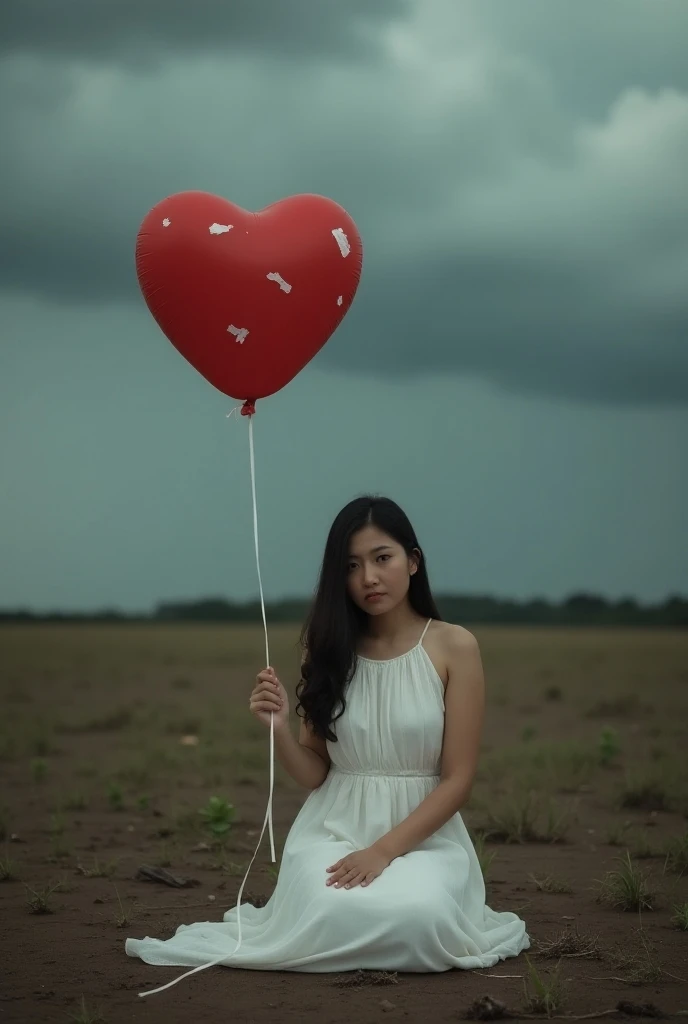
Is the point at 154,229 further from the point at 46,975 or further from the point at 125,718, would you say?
the point at 125,718

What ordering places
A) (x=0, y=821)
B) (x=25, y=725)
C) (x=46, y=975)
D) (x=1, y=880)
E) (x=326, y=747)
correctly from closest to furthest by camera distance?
(x=46, y=975), (x=326, y=747), (x=1, y=880), (x=0, y=821), (x=25, y=725)

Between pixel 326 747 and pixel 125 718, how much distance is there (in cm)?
1381

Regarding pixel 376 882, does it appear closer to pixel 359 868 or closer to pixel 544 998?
pixel 359 868

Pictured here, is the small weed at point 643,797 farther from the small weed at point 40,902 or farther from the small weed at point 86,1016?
the small weed at point 86,1016

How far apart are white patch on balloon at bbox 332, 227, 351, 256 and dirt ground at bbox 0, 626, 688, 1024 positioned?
10.1ft

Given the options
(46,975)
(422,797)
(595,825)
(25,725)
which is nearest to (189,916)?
(46,975)

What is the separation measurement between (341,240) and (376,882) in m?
2.74

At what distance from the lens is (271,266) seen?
17.8ft

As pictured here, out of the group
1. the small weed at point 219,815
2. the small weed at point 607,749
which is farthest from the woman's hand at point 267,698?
the small weed at point 607,749

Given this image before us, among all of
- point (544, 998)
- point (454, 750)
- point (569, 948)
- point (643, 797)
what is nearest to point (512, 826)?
point (643, 797)

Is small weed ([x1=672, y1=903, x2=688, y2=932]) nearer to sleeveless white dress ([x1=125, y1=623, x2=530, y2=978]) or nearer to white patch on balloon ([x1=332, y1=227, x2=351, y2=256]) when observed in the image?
sleeveless white dress ([x1=125, y1=623, x2=530, y2=978])

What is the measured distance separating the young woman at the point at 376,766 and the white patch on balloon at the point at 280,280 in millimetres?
961

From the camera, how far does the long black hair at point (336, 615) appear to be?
528cm

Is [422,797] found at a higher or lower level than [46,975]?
higher
